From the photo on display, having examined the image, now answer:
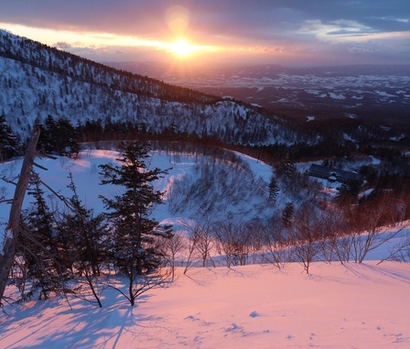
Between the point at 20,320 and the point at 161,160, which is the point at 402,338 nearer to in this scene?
the point at 20,320

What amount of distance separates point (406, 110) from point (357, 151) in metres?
126

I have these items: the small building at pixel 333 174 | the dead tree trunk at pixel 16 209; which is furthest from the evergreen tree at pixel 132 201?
the small building at pixel 333 174

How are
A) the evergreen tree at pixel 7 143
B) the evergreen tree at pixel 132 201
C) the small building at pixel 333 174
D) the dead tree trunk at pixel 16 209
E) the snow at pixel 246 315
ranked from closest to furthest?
the dead tree trunk at pixel 16 209 < the snow at pixel 246 315 < the evergreen tree at pixel 132 201 < the evergreen tree at pixel 7 143 < the small building at pixel 333 174

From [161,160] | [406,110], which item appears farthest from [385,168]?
[406,110]

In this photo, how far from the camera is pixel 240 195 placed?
3778cm

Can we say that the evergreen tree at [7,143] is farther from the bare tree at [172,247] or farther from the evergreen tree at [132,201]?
the evergreen tree at [132,201]

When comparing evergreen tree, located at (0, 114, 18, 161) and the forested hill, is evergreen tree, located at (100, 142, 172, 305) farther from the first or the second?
the forested hill

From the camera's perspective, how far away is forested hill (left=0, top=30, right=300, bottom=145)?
96375 mm

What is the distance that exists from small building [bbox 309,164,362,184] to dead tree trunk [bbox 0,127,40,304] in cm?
6719

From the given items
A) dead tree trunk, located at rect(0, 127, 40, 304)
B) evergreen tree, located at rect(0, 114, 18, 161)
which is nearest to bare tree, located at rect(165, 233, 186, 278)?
dead tree trunk, located at rect(0, 127, 40, 304)

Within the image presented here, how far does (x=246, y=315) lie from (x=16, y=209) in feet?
19.4

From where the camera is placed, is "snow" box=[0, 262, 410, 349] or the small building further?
the small building

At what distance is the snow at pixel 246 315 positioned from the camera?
5.21 metres

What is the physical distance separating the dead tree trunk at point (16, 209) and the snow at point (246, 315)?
339 cm
